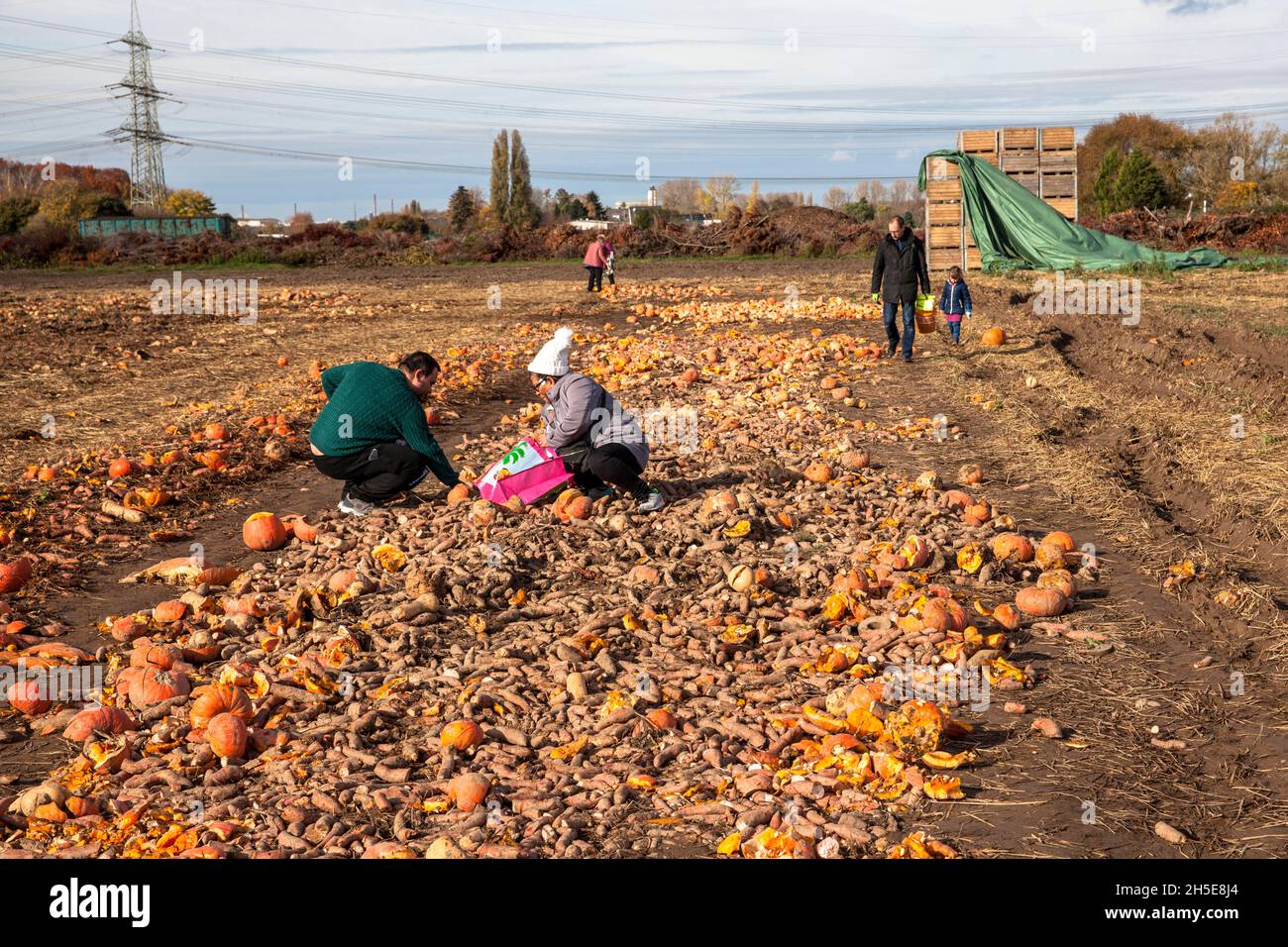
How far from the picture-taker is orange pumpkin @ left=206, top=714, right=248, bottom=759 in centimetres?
495

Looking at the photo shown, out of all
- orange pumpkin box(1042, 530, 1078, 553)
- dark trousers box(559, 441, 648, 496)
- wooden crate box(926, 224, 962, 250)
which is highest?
wooden crate box(926, 224, 962, 250)

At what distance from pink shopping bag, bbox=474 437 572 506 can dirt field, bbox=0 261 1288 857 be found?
432 millimetres

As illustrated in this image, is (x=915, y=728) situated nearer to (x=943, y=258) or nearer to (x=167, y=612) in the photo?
(x=167, y=612)

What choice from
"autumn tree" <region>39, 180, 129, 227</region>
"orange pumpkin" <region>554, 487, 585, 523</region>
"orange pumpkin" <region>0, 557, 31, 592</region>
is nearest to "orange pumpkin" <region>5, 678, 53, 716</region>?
"orange pumpkin" <region>0, 557, 31, 592</region>

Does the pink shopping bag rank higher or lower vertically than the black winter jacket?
lower

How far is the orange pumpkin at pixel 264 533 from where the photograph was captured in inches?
319

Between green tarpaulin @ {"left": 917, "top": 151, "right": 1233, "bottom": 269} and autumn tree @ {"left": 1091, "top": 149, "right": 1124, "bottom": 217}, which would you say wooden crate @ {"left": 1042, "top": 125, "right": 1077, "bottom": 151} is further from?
autumn tree @ {"left": 1091, "top": 149, "right": 1124, "bottom": 217}

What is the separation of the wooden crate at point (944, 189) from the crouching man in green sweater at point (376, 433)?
2014 cm

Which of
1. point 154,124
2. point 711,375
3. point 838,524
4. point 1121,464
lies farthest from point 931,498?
point 154,124

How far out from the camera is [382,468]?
8625mm

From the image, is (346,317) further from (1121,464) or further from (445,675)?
(445,675)

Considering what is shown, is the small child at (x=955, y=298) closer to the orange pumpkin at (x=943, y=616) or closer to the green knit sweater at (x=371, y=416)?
the green knit sweater at (x=371, y=416)

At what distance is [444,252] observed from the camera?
142 ft

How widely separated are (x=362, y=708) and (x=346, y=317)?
18214 millimetres
